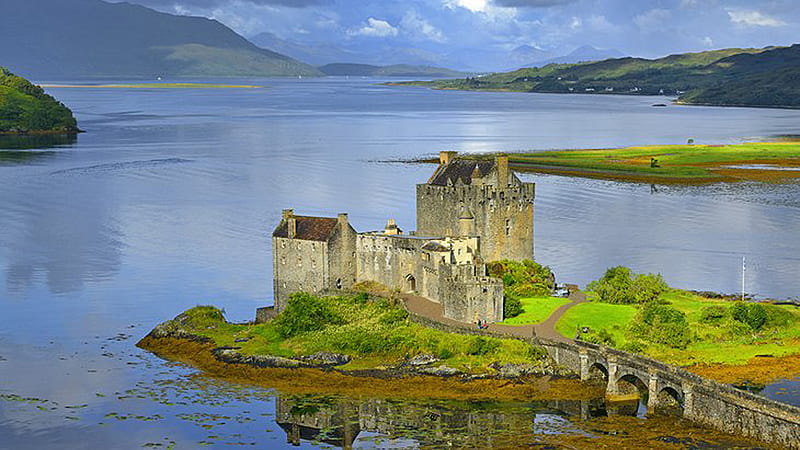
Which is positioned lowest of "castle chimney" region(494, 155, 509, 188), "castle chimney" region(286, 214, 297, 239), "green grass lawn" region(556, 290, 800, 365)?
"green grass lawn" region(556, 290, 800, 365)

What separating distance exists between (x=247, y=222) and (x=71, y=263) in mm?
23451

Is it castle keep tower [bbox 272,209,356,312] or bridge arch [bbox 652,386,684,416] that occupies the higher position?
castle keep tower [bbox 272,209,356,312]

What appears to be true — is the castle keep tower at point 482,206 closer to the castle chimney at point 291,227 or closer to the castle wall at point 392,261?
the castle wall at point 392,261

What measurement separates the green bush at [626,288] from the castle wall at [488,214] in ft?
25.9

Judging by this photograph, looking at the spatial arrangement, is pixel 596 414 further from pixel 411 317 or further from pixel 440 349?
pixel 411 317

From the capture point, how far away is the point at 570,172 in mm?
162500

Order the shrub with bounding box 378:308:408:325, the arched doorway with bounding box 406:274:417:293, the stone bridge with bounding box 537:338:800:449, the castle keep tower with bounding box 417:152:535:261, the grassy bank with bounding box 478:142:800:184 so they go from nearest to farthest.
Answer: the stone bridge with bounding box 537:338:800:449, the shrub with bounding box 378:308:408:325, the arched doorway with bounding box 406:274:417:293, the castle keep tower with bounding box 417:152:535:261, the grassy bank with bounding box 478:142:800:184

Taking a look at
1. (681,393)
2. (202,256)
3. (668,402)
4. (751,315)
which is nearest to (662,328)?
(751,315)

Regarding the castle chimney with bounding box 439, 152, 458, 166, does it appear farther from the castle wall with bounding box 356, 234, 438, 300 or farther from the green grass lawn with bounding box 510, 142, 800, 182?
the green grass lawn with bounding box 510, 142, 800, 182

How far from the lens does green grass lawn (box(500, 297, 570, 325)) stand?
220 feet

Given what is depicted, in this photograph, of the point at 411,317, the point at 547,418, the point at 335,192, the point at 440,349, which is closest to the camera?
the point at 547,418

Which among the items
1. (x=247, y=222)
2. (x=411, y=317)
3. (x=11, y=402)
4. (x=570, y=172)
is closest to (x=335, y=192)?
(x=247, y=222)

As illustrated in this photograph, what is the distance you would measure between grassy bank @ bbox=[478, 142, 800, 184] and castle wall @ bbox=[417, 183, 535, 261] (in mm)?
78776

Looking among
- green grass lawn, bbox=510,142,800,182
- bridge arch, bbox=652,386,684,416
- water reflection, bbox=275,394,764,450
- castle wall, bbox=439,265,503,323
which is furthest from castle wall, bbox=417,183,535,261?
green grass lawn, bbox=510,142,800,182
